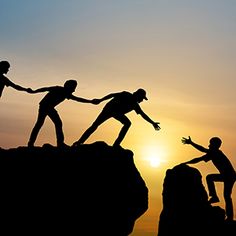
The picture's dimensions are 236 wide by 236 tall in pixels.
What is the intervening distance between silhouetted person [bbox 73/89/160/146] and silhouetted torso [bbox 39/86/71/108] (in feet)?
5.98

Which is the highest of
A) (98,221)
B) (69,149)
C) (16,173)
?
(69,149)

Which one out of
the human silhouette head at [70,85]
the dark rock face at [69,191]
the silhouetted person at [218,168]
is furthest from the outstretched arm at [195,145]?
the human silhouette head at [70,85]

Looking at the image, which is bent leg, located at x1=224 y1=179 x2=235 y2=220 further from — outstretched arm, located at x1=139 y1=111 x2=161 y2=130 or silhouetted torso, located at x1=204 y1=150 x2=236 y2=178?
outstretched arm, located at x1=139 y1=111 x2=161 y2=130

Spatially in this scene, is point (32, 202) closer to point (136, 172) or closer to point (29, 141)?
point (29, 141)

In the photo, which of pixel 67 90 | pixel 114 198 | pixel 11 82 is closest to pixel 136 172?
pixel 114 198

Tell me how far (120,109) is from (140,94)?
3.58ft

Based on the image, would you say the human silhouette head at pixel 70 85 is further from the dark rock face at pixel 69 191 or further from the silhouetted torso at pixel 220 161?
the silhouetted torso at pixel 220 161

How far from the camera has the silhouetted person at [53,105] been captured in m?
20.1

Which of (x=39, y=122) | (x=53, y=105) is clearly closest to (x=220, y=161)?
(x=53, y=105)

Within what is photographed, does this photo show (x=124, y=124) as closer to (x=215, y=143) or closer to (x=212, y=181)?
(x=215, y=143)

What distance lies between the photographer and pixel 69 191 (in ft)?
64.3

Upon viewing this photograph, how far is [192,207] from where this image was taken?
2633cm

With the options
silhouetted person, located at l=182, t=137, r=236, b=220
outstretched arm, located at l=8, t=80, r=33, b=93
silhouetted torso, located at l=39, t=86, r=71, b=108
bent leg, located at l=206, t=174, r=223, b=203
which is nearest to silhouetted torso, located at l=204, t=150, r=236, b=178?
silhouetted person, located at l=182, t=137, r=236, b=220

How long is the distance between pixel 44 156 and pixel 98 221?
3491 mm
